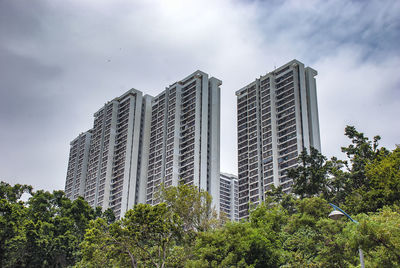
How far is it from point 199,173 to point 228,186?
57.9 m

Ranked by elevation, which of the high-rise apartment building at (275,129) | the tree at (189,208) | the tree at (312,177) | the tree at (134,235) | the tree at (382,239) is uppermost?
the high-rise apartment building at (275,129)

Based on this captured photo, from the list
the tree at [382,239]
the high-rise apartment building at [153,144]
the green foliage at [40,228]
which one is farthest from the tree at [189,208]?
the high-rise apartment building at [153,144]

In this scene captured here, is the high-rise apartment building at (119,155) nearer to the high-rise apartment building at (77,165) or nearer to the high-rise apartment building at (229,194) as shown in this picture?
the high-rise apartment building at (77,165)

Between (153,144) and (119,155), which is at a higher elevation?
(153,144)

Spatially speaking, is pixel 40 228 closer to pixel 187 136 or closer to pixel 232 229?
pixel 232 229

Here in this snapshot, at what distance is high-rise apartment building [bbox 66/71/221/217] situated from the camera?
74188 millimetres

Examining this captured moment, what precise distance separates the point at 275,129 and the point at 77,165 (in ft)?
177

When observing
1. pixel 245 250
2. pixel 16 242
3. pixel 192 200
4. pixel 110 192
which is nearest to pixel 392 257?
pixel 245 250

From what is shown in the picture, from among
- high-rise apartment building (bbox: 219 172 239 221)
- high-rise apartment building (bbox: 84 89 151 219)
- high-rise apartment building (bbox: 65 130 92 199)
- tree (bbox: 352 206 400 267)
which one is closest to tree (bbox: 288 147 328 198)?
tree (bbox: 352 206 400 267)

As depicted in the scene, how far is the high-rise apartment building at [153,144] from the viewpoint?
74.2m

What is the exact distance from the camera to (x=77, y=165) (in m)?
103

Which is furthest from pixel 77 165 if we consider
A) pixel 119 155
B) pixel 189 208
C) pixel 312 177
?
pixel 189 208

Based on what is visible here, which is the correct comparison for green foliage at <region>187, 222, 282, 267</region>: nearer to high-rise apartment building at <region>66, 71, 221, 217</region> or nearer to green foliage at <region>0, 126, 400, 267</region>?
green foliage at <region>0, 126, 400, 267</region>

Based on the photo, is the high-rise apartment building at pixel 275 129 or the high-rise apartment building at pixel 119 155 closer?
the high-rise apartment building at pixel 275 129
